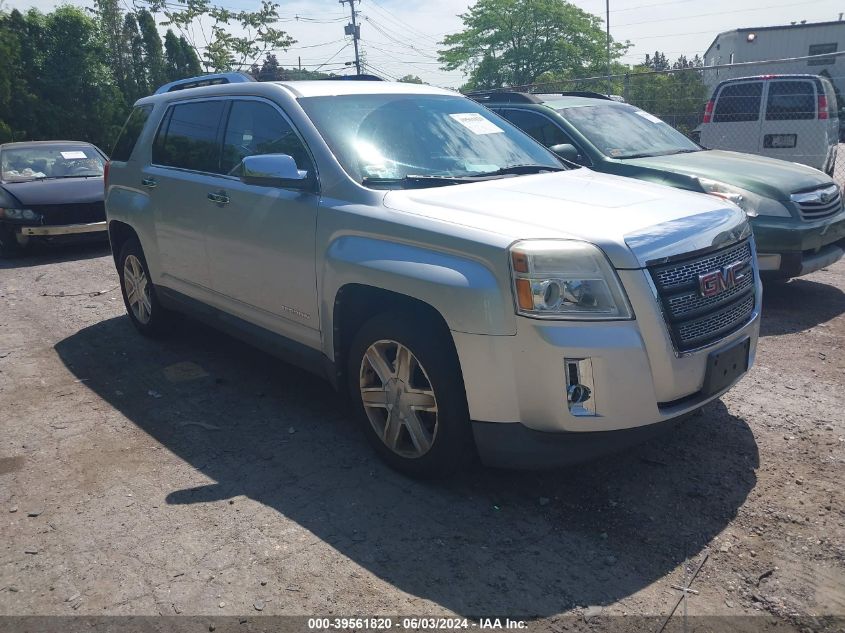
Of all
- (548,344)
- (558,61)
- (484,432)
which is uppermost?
(558,61)

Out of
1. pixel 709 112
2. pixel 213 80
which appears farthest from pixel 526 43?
pixel 213 80

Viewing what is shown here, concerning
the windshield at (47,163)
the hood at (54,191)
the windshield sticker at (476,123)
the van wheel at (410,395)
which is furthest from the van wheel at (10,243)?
the van wheel at (410,395)

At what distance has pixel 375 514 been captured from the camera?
3.36 metres

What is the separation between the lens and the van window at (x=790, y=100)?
1208 cm

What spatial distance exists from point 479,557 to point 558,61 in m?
50.1

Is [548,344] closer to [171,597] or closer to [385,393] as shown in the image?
[385,393]

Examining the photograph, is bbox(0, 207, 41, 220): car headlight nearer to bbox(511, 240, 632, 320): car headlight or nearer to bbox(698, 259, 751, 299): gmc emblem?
bbox(511, 240, 632, 320): car headlight

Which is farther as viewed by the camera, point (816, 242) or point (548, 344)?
point (816, 242)

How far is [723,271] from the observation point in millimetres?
3400

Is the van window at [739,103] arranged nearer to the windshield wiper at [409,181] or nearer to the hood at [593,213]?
the hood at [593,213]

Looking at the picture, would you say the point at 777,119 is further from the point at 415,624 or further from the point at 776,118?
the point at 415,624

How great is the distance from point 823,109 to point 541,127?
722 cm

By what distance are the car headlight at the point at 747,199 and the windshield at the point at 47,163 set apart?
8762mm

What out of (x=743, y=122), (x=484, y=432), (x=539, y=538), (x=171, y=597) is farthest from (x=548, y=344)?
(x=743, y=122)
